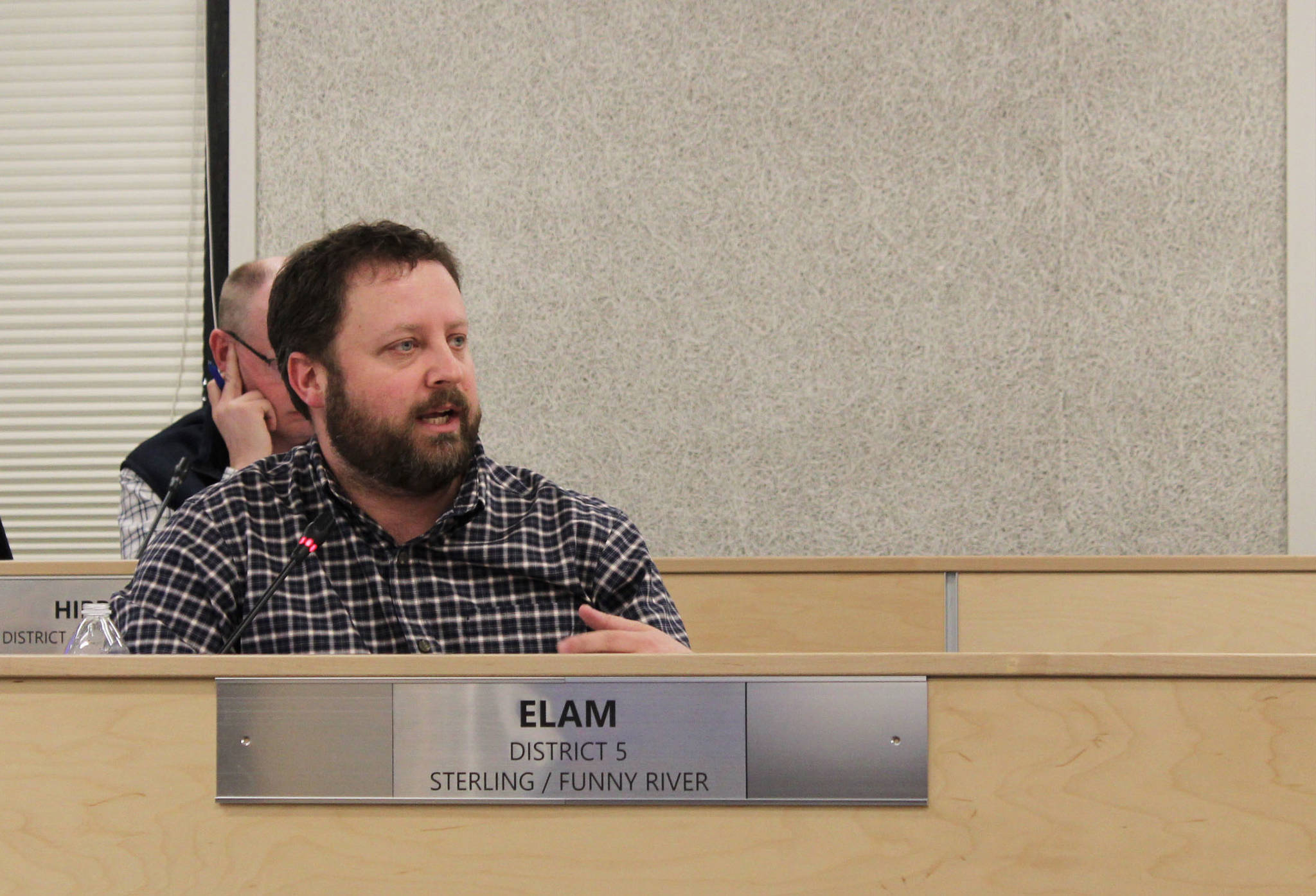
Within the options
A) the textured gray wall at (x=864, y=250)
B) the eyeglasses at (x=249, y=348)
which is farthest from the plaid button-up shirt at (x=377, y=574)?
the textured gray wall at (x=864, y=250)

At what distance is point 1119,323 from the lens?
286 cm

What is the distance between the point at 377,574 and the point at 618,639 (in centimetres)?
34

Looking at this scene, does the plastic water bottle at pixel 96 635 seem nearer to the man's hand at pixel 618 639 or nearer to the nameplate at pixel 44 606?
the nameplate at pixel 44 606

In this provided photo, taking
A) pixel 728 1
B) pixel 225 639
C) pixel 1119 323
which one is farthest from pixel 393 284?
pixel 1119 323

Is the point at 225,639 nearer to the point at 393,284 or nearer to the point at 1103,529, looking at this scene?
the point at 393,284

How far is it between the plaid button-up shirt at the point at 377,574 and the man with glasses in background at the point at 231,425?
777 millimetres

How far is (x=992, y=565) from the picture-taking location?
1.92m

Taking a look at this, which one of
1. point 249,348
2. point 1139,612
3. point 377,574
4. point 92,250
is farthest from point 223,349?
point 1139,612

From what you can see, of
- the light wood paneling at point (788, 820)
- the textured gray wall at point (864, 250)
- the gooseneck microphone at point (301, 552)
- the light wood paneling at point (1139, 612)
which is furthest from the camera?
the textured gray wall at point (864, 250)

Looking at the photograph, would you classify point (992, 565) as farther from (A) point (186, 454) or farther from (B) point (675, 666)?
(A) point (186, 454)

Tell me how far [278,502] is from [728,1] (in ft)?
6.49

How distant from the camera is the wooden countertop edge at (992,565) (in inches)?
73.9

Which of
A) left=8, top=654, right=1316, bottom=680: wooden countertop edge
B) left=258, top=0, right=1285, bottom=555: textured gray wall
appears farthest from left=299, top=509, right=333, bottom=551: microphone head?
left=258, top=0, right=1285, bottom=555: textured gray wall

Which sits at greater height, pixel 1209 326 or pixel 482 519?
pixel 1209 326
